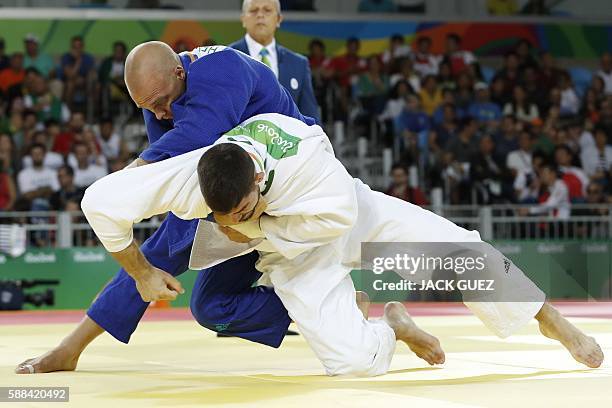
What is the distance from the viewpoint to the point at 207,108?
339 cm

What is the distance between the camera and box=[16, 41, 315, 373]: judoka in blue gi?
3.39 m

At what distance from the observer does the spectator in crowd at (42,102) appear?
12828 millimetres

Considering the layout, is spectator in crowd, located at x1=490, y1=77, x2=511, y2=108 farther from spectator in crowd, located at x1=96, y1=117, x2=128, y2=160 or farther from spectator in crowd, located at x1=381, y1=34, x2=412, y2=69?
spectator in crowd, located at x1=96, y1=117, x2=128, y2=160

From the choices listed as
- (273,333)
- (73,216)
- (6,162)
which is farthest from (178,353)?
(6,162)

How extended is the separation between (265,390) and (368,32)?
12.1 m

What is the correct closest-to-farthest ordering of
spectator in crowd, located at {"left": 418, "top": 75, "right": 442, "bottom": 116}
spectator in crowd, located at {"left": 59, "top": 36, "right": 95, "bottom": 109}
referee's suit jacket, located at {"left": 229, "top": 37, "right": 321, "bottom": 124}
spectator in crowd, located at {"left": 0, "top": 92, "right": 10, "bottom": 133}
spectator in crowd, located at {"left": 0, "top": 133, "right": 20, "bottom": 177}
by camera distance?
referee's suit jacket, located at {"left": 229, "top": 37, "right": 321, "bottom": 124} → spectator in crowd, located at {"left": 0, "top": 133, "right": 20, "bottom": 177} → spectator in crowd, located at {"left": 0, "top": 92, "right": 10, "bottom": 133} → spectator in crowd, located at {"left": 59, "top": 36, "right": 95, "bottom": 109} → spectator in crowd, located at {"left": 418, "top": 75, "right": 442, "bottom": 116}

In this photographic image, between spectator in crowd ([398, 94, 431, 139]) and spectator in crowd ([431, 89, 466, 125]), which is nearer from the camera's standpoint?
spectator in crowd ([398, 94, 431, 139])

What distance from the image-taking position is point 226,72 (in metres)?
3.45

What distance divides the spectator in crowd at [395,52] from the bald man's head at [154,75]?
1075cm

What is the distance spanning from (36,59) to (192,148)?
10.7 m

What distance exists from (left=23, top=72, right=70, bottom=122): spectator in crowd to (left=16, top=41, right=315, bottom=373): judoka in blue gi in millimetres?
9358

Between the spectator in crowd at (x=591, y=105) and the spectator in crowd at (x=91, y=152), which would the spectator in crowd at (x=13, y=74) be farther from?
the spectator in crowd at (x=591, y=105)

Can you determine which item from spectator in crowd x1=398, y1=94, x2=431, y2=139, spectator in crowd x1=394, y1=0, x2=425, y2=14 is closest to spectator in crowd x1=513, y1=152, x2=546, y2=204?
spectator in crowd x1=398, y1=94, x2=431, y2=139

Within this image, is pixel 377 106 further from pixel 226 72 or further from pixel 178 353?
pixel 226 72
